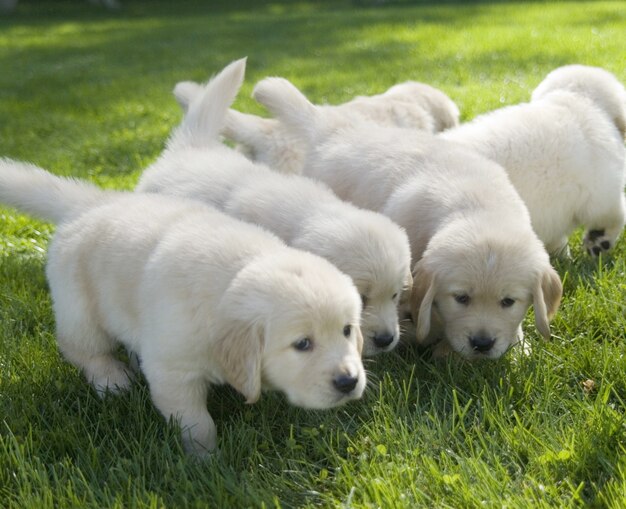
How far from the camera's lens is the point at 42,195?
362 centimetres

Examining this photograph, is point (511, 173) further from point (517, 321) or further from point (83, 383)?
point (83, 383)

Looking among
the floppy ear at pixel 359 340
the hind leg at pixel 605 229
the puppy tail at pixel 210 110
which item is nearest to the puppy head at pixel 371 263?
the floppy ear at pixel 359 340

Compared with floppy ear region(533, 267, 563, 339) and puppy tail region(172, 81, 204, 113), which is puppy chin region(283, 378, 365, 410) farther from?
puppy tail region(172, 81, 204, 113)

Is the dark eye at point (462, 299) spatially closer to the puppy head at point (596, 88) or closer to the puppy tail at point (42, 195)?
the puppy tail at point (42, 195)

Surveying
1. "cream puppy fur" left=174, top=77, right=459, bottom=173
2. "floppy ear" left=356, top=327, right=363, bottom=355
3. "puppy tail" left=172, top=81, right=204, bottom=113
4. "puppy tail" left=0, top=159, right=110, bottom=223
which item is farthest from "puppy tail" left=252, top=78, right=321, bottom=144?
"floppy ear" left=356, top=327, right=363, bottom=355

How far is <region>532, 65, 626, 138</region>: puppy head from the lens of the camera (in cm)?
478

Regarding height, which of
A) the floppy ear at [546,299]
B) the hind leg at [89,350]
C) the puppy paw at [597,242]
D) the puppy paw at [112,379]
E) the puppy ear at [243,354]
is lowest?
the puppy paw at [597,242]

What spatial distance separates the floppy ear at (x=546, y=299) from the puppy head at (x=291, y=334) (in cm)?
88

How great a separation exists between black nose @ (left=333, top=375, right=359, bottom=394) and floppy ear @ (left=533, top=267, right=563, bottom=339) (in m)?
0.95

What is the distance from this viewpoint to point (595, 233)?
451 cm

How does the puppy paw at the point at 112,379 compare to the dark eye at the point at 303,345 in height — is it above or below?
below

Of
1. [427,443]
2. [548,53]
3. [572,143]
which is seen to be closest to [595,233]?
[572,143]

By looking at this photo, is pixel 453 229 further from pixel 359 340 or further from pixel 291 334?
pixel 291 334

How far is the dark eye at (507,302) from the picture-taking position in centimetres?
327
